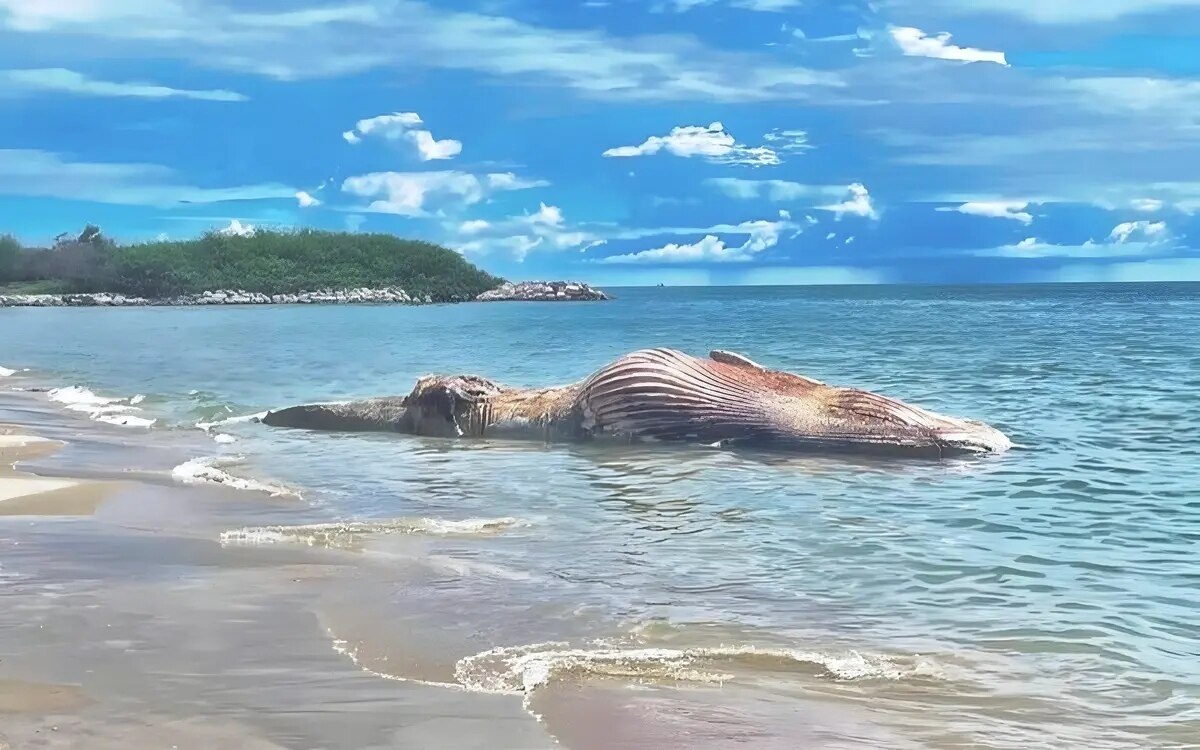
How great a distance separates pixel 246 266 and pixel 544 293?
126 ft

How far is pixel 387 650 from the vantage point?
17.3ft

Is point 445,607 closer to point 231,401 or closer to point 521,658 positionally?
point 521,658

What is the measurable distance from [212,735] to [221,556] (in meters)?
3.31

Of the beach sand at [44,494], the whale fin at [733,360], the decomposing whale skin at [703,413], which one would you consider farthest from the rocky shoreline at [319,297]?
the whale fin at [733,360]

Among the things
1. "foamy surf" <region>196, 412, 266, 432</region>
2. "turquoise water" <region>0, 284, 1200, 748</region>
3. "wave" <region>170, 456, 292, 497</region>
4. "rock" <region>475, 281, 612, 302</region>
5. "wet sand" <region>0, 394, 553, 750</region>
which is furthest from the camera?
"rock" <region>475, 281, 612, 302</region>

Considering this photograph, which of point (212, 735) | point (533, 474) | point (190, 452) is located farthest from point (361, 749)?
point (190, 452)

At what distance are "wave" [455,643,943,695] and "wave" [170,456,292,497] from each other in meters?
5.06

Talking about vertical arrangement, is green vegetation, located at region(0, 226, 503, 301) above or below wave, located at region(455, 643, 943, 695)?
above

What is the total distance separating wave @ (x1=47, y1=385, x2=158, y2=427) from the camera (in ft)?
52.9

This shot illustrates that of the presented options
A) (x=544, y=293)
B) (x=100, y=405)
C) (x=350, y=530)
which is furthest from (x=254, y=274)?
(x=350, y=530)

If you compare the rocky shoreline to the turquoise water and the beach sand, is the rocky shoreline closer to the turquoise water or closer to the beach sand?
the turquoise water

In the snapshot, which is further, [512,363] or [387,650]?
[512,363]

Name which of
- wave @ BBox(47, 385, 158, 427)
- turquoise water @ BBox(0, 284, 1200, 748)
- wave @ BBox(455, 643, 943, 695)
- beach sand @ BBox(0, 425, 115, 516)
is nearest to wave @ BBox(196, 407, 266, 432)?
turquoise water @ BBox(0, 284, 1200, 748)

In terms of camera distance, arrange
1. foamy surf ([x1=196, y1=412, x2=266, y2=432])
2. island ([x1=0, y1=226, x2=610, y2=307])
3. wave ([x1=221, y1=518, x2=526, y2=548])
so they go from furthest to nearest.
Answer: island ([x1=0, y1=226, x2=610, y2=307]), foamy surf ([x1=196, y1=412, x2=266, y2=432]), wave ([x1=221, y1=518, x2=526, y2=548])
